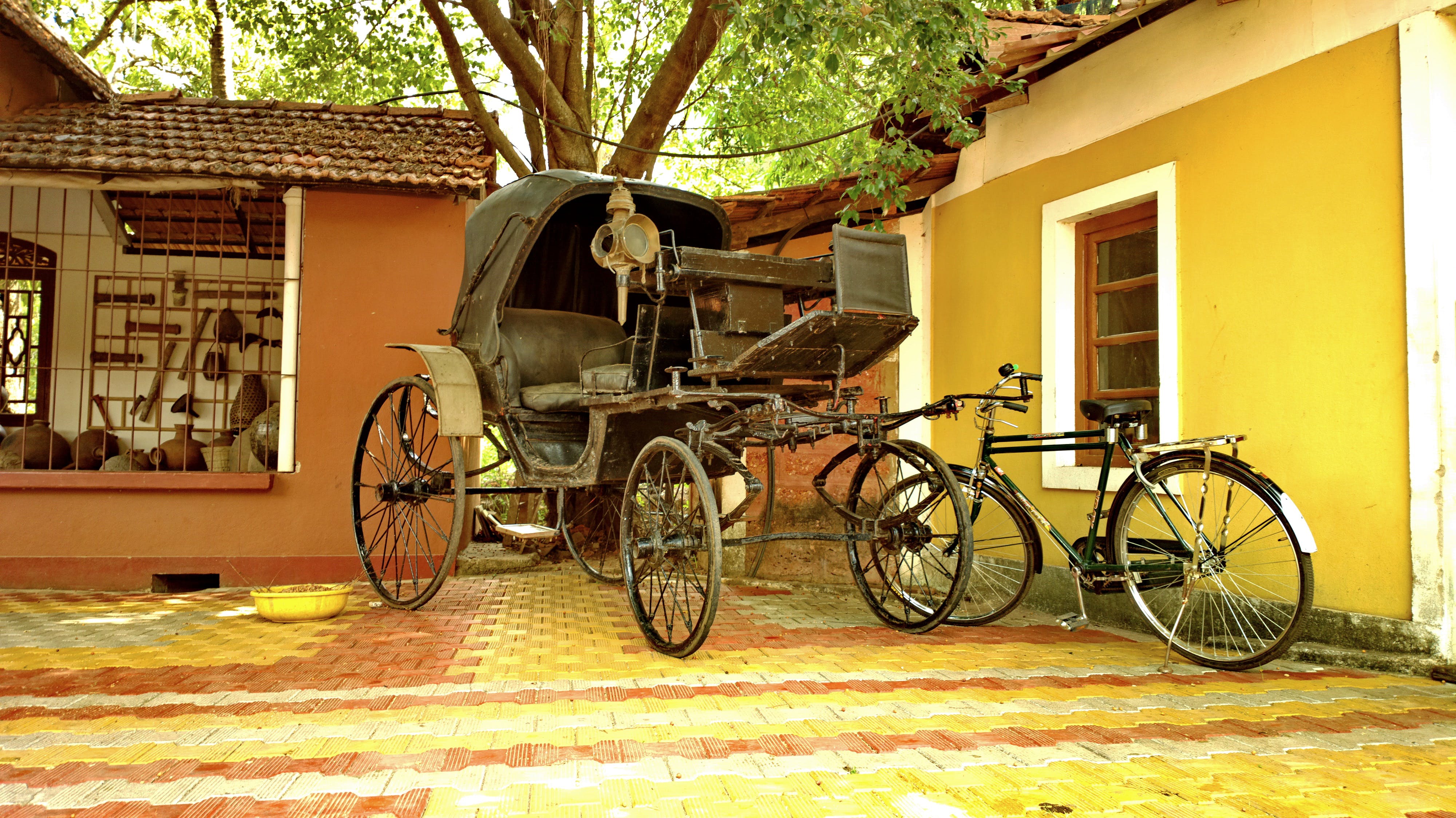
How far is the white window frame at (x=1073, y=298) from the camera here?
205 inches

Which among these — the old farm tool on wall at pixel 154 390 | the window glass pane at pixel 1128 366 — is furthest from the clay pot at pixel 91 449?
the window glass pane at pixel 1128 366

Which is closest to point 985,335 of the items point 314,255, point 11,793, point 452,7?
point 314,255

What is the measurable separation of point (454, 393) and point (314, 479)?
224 centimetres

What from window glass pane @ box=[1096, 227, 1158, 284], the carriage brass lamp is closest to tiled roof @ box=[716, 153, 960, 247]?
window glass pane @ box=[1096, 227, 1158, 284]

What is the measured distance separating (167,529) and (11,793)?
4.67 metres

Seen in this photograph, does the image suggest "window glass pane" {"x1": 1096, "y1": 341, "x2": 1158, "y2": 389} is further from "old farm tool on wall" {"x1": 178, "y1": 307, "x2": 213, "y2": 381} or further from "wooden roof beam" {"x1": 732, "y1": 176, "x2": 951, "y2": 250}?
"old farm tool on wall" {"x1": 178, "y1": 307, "x2": 213, "y2": 381}

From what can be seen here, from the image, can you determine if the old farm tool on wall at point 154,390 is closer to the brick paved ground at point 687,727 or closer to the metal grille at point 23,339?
the metal grille at point 23,339

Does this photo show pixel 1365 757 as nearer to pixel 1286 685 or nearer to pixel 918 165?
pixel 1286 685

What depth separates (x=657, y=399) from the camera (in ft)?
14.8

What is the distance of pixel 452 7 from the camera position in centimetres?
1128

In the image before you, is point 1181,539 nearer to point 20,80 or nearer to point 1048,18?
point 1048,18

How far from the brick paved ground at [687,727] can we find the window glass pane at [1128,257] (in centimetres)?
219

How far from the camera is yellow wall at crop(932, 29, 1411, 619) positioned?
165 inches

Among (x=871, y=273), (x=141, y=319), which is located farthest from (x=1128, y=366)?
(x=141, y=319)
